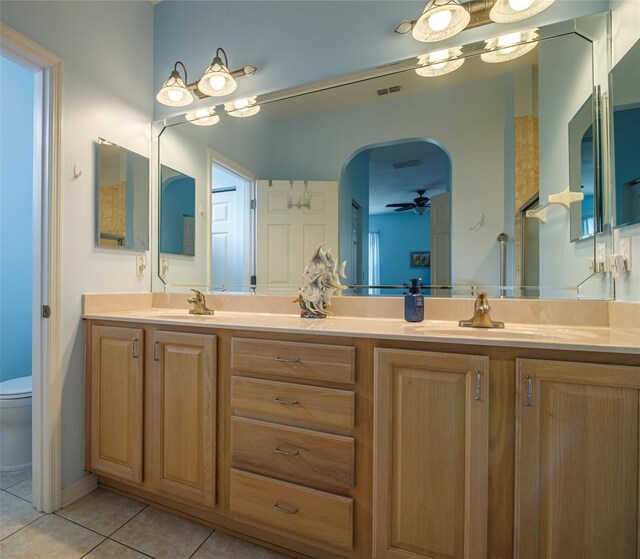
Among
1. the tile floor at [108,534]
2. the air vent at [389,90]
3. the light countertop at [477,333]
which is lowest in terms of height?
the tile floor at [108,534]

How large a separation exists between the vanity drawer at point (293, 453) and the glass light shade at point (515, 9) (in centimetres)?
172

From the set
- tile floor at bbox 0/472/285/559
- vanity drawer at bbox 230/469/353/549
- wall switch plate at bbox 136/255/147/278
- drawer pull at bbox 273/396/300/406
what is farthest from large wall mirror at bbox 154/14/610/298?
tile floor at bbox 0/472/285/559

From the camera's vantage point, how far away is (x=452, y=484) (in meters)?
0.99

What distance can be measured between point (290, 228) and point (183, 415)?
1.04 meters

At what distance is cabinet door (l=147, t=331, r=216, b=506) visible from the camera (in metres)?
1.32

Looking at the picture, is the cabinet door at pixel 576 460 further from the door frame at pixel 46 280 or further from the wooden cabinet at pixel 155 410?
the door frame at pixel 46 280

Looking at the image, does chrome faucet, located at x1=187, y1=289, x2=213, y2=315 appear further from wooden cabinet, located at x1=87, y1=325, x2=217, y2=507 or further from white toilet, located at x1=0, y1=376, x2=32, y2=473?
white toilet, located at x1=0, y1=376, x2=32, y2=473

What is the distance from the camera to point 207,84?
181 cm

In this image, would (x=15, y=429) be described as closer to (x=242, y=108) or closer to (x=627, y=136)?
(x=242, y=108)

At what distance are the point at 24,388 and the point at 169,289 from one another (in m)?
0.95

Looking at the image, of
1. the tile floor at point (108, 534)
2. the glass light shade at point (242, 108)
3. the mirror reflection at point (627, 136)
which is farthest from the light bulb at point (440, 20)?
the tile floor at point (108, 534)

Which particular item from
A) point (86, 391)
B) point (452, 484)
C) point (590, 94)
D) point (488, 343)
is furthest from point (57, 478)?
point (590, 94)

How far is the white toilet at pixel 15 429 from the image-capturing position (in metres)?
1.80

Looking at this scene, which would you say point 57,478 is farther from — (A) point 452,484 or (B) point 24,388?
(A) point 452,484
